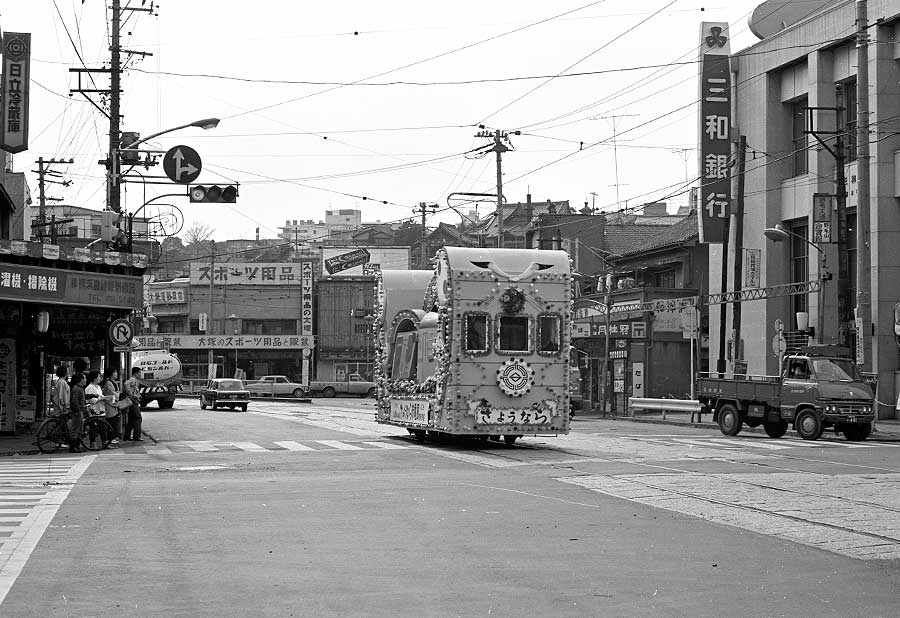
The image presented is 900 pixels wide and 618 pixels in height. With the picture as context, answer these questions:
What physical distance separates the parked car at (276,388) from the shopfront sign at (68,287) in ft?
156

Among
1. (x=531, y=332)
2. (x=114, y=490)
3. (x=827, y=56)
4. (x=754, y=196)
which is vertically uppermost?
(x=827, y=56)

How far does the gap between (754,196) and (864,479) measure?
31745 mm

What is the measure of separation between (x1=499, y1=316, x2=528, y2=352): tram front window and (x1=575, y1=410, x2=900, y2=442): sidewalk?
11604 mm

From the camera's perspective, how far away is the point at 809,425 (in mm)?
29672

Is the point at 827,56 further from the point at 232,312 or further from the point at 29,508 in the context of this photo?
the point at 232,312

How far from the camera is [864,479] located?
18312 mm

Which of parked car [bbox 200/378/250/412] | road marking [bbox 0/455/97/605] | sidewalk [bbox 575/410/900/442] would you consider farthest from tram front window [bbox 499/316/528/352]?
parked car [bbox 200/378/250/412]

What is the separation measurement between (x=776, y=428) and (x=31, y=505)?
2158 cm

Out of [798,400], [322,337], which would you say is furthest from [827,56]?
[322,337]

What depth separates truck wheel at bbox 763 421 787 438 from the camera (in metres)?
31.2

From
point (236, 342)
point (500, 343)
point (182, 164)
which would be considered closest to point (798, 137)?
point (182, 164)

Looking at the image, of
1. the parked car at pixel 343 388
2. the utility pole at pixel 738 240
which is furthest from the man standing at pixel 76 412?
the parked car at pixel 343 388

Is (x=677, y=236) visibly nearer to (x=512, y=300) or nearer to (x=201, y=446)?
(x=512, y=300)

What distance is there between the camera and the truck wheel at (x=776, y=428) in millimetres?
31203
